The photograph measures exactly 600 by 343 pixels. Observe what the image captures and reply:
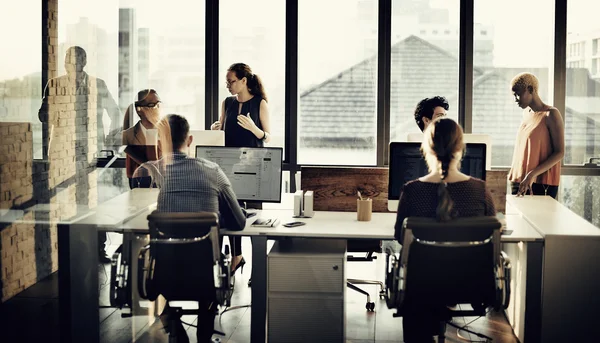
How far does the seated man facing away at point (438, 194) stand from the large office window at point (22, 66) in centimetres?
169

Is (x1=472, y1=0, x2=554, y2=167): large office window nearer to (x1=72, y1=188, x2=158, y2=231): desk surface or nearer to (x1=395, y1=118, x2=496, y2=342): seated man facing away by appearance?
(x1=395, y1=118, x2=496, y2=342): seated man facing away

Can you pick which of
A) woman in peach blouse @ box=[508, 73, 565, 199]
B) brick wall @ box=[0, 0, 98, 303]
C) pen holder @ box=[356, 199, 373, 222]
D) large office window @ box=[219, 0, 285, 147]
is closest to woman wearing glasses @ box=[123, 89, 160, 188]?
brick wall @ box=[0, 0, 98, 303]

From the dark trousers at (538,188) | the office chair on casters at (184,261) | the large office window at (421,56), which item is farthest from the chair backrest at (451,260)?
the large office window at (421,56)

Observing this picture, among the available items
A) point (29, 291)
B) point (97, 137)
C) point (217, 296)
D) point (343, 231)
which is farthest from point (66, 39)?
point (343, 231)

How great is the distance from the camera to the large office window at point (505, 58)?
286 inches

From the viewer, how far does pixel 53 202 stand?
3.48 metres

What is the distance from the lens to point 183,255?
394 cm

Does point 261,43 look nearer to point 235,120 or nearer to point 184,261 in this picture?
point 235,120

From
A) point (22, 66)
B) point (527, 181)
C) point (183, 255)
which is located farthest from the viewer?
point (527, 181)

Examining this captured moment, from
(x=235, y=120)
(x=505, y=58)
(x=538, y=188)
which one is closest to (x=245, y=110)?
(x=235, y=120)

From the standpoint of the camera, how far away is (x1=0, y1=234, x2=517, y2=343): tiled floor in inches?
135

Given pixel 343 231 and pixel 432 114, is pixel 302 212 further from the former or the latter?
pixel 432 114

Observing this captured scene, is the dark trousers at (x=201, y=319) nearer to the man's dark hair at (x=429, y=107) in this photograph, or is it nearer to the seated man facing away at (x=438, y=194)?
the seated man facing away at (x=438, y=194)

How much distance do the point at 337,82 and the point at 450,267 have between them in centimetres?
405
